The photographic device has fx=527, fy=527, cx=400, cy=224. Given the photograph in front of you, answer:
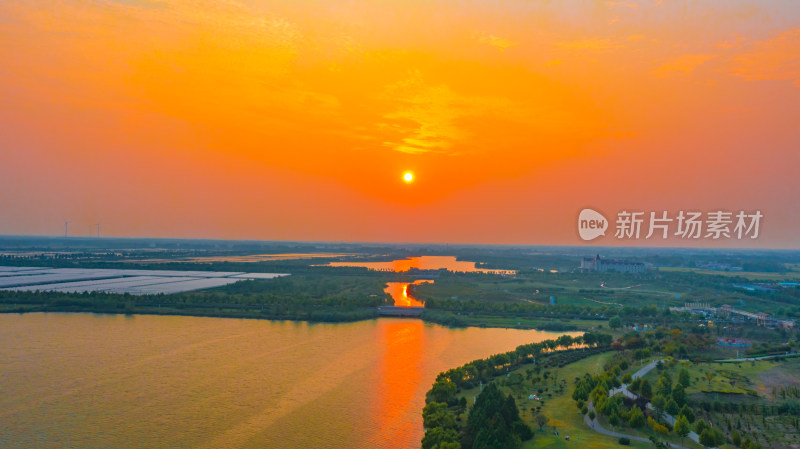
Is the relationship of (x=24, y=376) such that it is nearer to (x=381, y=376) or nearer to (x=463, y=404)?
(x=381, y=376)

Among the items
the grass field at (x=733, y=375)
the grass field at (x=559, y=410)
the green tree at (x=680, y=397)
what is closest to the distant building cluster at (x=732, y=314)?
Result: the grass field at (x=733, y=375)

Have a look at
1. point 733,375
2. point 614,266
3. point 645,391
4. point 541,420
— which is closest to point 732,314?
point 733,375

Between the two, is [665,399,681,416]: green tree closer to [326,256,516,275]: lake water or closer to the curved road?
the curved road

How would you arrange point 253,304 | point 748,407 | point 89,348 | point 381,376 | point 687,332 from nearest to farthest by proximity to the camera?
point 748,407
point 381,376
point 89,348
point 687,332
point 253,304

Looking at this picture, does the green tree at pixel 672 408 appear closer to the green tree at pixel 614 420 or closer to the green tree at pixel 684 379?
the green tree at pixel 614 420

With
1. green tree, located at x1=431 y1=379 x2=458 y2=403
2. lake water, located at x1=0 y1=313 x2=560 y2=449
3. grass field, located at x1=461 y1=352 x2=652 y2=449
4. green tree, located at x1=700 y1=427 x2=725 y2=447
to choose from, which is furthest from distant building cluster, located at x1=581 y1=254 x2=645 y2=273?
green tree, located at x1=700 y1=427 x2=725 y2=447

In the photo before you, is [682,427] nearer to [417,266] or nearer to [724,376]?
[724,376]

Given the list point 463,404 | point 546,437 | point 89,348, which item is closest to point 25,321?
point 89,348
